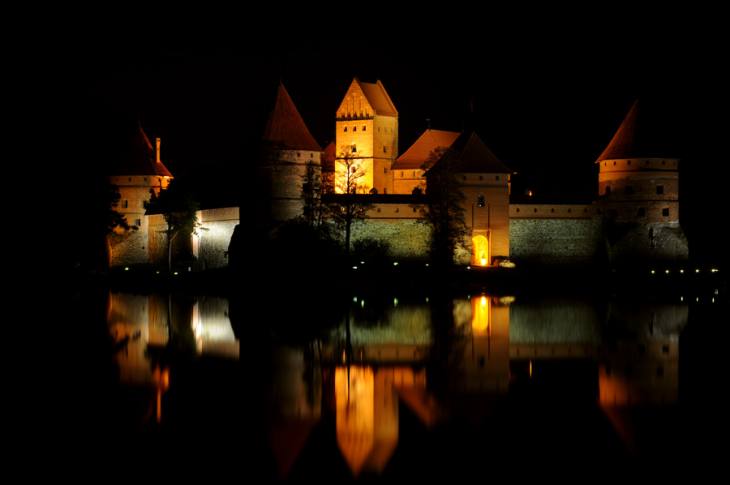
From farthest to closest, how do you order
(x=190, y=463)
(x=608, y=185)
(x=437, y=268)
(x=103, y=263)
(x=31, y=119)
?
1. (x=103, y=263)
2. (x=608, y=185)
3. (x=437, y=268)
4. (x=31, y=119)
5. (x=190, y=463)

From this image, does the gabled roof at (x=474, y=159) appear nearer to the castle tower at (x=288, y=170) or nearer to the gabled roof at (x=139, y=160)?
the castle tower at (x=288, y=170)

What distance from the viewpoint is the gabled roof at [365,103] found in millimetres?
45469

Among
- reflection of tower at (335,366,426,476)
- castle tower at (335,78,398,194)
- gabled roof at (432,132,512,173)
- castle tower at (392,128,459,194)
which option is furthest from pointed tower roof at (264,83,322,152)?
reflection of tower at (335,366,426,476)

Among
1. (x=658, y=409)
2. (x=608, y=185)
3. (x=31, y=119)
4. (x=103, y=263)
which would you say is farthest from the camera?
(x=103, y=263)

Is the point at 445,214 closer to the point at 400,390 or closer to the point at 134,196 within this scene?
the point at 134,196

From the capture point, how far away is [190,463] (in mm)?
13258

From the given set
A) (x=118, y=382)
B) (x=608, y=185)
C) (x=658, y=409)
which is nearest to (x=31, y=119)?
(x=118, y=382)

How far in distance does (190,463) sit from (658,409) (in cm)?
637

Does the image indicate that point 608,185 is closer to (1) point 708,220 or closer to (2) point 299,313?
(1) point 708,220

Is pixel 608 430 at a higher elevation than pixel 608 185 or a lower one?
lower

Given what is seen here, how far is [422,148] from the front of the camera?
150ft

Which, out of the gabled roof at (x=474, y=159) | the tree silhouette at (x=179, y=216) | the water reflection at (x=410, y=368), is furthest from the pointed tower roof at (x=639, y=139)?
the tree silhouette at (x=179, y=216)

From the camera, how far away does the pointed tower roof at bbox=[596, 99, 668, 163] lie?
38.7 metres

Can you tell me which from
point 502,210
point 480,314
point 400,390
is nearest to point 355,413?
point 400,390
